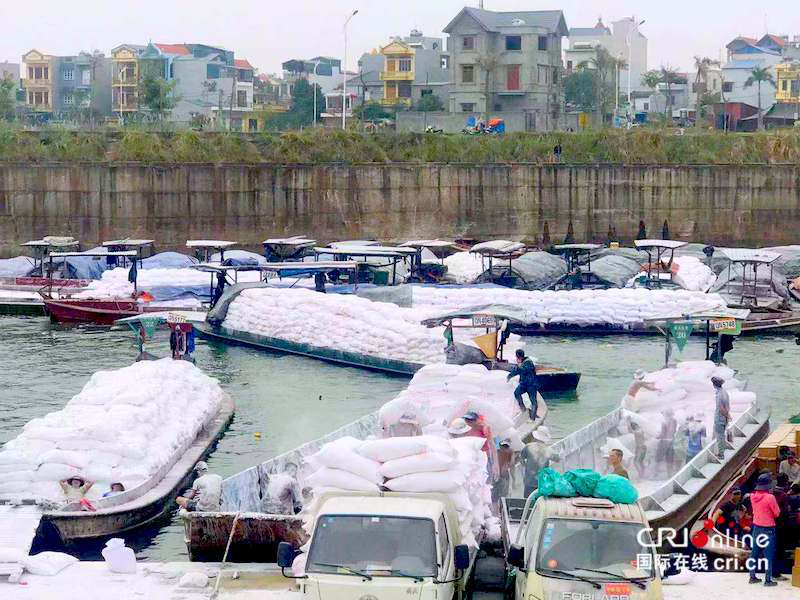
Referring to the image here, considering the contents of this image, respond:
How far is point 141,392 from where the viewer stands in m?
19.4

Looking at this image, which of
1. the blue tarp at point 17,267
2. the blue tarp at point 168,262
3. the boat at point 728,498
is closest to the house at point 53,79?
the blue tarp at point 17,267

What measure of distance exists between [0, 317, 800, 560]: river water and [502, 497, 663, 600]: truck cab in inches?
415

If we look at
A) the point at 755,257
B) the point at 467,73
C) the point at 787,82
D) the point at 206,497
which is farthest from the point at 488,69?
the point at 206,497

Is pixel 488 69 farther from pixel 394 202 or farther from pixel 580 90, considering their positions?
pixel 394 202

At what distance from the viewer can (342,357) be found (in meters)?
30.8

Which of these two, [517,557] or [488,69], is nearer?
[517,557]

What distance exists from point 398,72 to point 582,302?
180 feet

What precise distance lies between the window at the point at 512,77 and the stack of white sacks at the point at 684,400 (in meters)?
52.1

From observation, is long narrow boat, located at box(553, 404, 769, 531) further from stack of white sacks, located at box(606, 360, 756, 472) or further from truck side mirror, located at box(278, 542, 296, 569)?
truck side mirror, located at box(278, 542, 296, 569)

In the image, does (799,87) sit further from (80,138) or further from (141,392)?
(141,392)

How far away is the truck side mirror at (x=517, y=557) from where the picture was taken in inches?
417

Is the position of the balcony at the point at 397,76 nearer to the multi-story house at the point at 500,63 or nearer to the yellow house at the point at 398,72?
the yellow house at the point at 398,72

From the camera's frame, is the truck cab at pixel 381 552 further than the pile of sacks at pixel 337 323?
No

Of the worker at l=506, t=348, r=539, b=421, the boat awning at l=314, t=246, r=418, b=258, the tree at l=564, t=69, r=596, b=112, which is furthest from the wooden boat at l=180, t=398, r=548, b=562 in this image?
the tree at l=564, t=69, r=596, b=112
